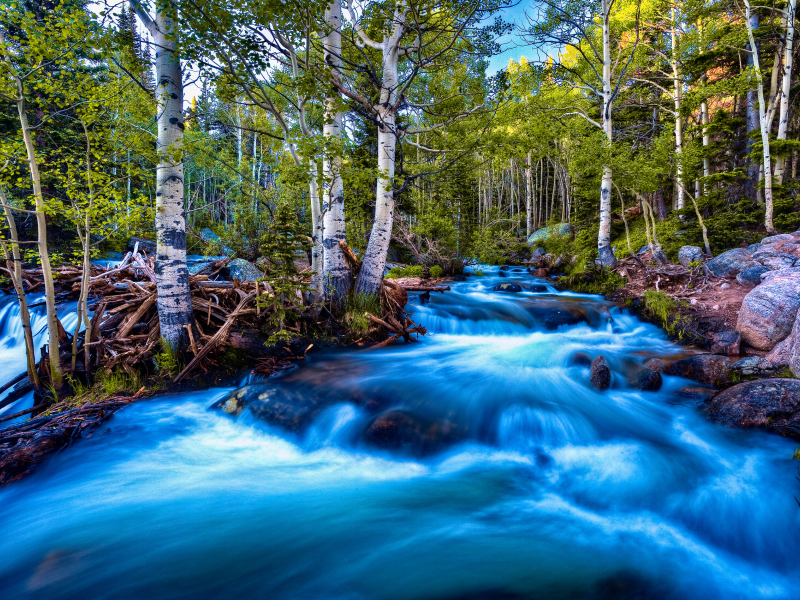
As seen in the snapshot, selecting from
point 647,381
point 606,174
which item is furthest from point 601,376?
point 606,174

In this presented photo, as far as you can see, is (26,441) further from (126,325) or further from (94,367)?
(126,325)

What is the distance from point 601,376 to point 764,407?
1.81 m

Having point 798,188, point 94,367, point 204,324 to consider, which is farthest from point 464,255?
point 94,367

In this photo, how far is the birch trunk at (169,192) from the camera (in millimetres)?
4609

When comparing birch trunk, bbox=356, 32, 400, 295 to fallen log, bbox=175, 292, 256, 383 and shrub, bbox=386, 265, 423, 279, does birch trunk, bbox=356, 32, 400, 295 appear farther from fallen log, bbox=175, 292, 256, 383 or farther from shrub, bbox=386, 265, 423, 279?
shrub, bbox=386, 265, 423, 279

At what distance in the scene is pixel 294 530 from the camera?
2.99m

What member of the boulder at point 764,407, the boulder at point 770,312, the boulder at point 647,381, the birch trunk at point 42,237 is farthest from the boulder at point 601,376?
the birch trunk at point 42,237

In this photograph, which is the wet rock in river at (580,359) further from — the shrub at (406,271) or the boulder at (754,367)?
the shrub at (406,271)

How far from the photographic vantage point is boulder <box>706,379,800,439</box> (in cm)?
386

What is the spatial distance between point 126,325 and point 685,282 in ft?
39.0

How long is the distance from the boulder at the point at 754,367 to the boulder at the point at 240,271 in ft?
30.0

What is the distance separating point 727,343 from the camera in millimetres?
5949

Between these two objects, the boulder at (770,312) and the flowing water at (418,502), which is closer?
the flowing water at (418,502)

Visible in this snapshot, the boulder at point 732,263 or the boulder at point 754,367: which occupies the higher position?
the boulder at point 732,263
